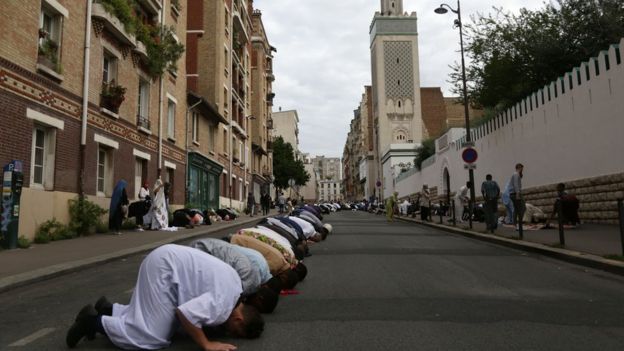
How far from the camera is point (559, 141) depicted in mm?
16797

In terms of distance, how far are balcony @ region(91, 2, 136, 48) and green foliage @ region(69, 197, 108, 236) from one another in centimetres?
558

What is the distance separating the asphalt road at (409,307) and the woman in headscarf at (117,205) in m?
5.92

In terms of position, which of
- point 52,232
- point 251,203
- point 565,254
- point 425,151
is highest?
point 425,151

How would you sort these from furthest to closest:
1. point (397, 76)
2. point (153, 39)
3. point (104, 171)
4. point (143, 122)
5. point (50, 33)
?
point (397, 76), point (153, 39), point (143, 122), point (104, 171), point (50, 33)

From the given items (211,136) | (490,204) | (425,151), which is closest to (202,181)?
(211,136)

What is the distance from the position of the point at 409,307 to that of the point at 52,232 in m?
10.2

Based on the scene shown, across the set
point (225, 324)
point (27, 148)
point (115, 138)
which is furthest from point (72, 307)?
point (115, 138)

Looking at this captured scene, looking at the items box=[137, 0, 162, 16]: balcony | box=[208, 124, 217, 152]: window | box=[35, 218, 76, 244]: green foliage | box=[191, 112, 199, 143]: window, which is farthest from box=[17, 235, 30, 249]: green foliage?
box=[208, 124, 217, 152]: window

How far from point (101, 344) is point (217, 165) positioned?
26.5 m

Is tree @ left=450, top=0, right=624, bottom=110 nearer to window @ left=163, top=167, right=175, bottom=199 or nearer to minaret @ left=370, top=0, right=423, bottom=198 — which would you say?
window @ left=163, top=167, right=175, bottom=199

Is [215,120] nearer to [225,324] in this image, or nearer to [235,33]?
[235,33]

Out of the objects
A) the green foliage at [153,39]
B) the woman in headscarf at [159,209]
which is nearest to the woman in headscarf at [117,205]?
the woman in headscarf at [159,209]

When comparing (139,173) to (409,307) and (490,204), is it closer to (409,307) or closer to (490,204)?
(490,204)

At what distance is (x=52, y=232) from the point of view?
1204cm
